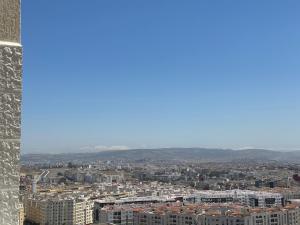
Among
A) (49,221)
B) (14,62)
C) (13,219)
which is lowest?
(49,221)

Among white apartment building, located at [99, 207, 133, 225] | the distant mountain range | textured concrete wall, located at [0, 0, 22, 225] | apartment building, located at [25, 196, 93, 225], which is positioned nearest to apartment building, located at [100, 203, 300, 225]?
white apartment building, located at [99, 207, 133, 225]

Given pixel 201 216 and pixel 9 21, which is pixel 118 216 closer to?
pixel 201 216

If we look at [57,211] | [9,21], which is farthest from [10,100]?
[57,211]

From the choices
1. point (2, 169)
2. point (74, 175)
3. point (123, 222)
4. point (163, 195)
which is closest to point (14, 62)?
point (2, 169)

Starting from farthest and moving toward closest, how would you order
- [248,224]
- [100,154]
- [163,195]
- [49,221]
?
[100,154] → [163,195] → [49,221] → [248,224]

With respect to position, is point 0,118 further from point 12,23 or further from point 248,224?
point 248,224

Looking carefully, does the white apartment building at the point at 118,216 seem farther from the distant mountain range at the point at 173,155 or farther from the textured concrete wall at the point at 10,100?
the distant mountain range at the point at 173,155

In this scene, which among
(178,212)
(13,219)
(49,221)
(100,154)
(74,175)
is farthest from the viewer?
(100,154)
